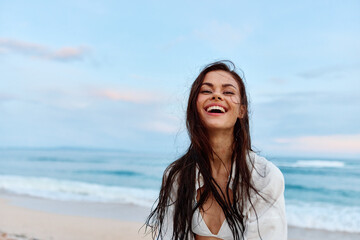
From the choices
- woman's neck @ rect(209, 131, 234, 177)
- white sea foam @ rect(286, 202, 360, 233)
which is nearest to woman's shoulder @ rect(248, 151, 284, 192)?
woman's neck @ rect(209, 131, 234, 177)

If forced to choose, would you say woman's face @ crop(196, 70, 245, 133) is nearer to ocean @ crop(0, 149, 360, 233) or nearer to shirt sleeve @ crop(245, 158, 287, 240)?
shirt sleeve @ crop(245, 158, 287, 240)

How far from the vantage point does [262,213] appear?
1960mm

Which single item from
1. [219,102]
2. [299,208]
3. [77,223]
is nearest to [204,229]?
[219,102]

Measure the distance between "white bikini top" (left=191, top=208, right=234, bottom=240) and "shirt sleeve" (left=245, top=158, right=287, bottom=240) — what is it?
136 millimetres

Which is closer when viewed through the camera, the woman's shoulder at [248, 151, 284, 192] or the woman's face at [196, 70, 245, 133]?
the woman's shoulder at [248, 151, 284, 192]

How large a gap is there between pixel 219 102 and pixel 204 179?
0.46 metres

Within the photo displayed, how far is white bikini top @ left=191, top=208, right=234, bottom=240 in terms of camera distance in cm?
207

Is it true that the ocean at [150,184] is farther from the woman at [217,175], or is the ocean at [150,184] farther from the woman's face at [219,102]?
the woman's face at [219,102]

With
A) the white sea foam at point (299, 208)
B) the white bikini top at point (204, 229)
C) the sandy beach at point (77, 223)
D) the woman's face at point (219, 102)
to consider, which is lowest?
the white bikini top at point (204, 229)

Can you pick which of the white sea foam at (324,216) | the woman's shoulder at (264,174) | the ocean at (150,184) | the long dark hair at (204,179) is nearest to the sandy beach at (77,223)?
the white sea foam at (324,216)

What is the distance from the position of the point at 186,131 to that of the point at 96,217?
18.9 feet

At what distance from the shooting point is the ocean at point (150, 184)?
9.02m

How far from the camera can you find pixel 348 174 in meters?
16.3

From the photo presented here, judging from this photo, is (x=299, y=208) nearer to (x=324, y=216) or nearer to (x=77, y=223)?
(x=324, y=216)
